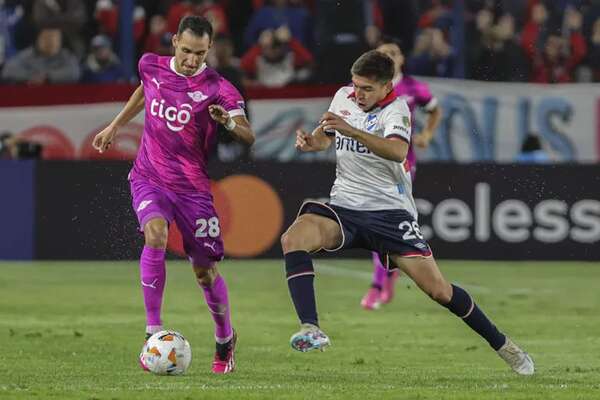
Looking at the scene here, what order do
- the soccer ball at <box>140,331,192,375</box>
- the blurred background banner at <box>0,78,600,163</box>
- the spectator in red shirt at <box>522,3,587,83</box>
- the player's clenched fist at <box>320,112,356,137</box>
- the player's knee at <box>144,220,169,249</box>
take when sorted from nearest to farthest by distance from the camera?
the player's clenched fist at <box>320,112,356,137</box>, the soccer ball at <box>140,331,192,375</box>, the player's knee at <box>144,220,169,249</box>, the blurred background banner at <box>0,78,600,163</box>, the spectator in red shirt at <box>522,3,587,83</box>

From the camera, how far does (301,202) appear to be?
1800 centimetres

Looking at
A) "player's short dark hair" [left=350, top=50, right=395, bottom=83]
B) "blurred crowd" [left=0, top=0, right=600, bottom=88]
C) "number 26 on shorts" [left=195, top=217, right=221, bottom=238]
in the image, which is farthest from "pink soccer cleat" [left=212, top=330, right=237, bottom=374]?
"blurred crowd" [left=0, top=0, right=600, bottom=88]

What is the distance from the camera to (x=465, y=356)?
10.3m

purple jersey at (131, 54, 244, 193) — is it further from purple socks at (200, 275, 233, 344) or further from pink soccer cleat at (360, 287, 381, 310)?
pink soccer cleat at (360, 287, 381, 310)

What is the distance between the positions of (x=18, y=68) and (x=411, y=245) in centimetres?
1080

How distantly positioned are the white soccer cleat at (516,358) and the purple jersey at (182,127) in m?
1.92

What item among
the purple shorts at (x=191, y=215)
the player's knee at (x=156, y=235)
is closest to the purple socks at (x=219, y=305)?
the purple shorts at (x=191, y=215)

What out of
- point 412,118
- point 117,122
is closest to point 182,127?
point 117,122

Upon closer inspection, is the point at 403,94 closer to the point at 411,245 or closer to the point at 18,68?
the point at 411,245

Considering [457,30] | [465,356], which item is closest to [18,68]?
[457,30]

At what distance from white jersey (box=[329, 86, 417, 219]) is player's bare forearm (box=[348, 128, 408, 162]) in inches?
10.6

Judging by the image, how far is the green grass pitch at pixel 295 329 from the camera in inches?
329

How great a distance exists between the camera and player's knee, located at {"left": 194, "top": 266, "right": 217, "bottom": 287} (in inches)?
360

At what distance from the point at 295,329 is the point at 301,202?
6.12 m
